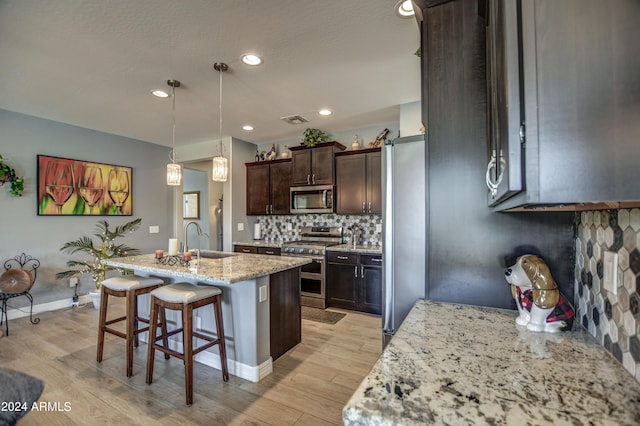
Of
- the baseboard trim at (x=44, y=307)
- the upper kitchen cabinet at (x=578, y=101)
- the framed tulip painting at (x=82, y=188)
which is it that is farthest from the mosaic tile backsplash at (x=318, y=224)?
the upper kitchen cabinet at (x=578, y=101)

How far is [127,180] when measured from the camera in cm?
480

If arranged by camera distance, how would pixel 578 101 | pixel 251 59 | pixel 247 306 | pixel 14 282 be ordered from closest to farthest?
pixel 578 101 → pixel 247 306 → pixel 251 59 → pixel 14 282

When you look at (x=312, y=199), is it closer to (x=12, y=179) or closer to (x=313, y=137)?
(x=313, y=137)

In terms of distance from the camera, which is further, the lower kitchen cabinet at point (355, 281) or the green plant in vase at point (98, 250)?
the green plant in vase at point (98, 250)

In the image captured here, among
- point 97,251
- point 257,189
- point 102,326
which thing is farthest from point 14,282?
point 257,189

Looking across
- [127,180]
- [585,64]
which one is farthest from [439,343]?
[127,180]

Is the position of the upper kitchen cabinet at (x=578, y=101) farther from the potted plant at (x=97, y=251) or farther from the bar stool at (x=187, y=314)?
the potted plant at (x=97, y=251)

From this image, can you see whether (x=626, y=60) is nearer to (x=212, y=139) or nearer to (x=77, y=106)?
(x=77, y=106)

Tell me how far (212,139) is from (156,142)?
3.53 ft

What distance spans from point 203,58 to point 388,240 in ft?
6.98

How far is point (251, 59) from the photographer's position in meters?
2.45

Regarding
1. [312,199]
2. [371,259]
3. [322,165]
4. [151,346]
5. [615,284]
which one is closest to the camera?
[615,284]

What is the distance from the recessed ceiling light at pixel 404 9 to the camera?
5.88ft

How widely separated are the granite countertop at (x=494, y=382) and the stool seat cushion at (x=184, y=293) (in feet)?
5.24
